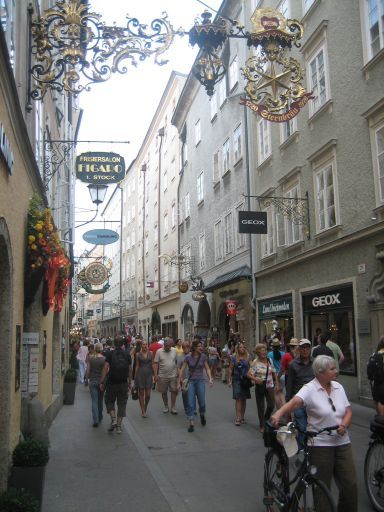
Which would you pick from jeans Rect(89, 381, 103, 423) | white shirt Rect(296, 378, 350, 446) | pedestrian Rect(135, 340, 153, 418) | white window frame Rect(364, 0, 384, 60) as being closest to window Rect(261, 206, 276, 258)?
white window frame Rect(364, 0, 384, 60)

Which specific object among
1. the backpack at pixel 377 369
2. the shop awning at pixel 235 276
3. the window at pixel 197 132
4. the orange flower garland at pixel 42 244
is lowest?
the backpack at pixel 377 369

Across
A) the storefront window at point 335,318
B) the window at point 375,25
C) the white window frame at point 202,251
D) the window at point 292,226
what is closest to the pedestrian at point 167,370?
the storefront window at point 335,318

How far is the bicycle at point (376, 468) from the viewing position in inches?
231

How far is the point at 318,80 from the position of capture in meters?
17.0

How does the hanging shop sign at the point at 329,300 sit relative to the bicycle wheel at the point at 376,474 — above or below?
above

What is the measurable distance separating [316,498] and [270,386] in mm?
6126

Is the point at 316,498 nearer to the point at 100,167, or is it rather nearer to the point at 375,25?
the point at 100,167

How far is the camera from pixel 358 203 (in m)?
14.4

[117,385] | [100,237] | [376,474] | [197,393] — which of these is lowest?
[376,474]

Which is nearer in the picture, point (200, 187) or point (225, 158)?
point (225, 158)

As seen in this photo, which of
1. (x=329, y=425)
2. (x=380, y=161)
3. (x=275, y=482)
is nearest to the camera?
A: (x=329, y=425)

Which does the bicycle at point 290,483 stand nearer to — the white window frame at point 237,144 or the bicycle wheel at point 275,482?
the bicycle wheel at point 275,482

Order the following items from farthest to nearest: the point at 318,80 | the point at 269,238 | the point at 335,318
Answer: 1. the point at 269,238
2. the point at 318,80
3. the point at 335,318

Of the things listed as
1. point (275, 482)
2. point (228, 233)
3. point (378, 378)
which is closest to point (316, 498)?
point (275, 482)
